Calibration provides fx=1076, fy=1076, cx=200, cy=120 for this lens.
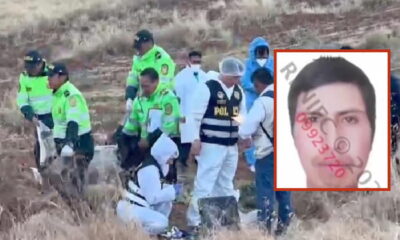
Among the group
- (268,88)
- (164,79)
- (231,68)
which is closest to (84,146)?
(164,79)

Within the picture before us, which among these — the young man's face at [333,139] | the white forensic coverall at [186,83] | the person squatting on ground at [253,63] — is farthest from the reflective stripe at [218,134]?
the young man's face at [333,139]

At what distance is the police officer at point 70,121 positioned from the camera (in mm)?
11570

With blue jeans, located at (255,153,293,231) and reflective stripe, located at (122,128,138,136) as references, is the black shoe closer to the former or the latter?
blue jeans, located at (255,153,293,231)

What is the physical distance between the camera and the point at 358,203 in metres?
10.8

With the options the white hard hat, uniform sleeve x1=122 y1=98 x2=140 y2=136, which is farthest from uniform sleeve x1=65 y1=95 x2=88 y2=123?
the white hard hat

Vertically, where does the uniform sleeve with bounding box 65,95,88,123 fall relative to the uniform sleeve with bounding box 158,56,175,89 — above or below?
below

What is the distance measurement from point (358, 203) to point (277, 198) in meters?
0.81

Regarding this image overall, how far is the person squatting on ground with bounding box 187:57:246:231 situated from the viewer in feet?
35.5

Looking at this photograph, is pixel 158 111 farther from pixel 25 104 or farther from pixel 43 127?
pixel 25 104

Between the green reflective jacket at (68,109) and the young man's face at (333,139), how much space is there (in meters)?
4.13

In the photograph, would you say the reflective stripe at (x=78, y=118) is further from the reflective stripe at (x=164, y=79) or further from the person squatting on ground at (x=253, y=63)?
the person squatting on ground at (x=253, y=63)

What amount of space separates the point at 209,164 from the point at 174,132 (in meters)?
1.19

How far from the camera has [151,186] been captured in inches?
411

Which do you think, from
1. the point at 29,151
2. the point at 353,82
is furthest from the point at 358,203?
the point at 29,151
